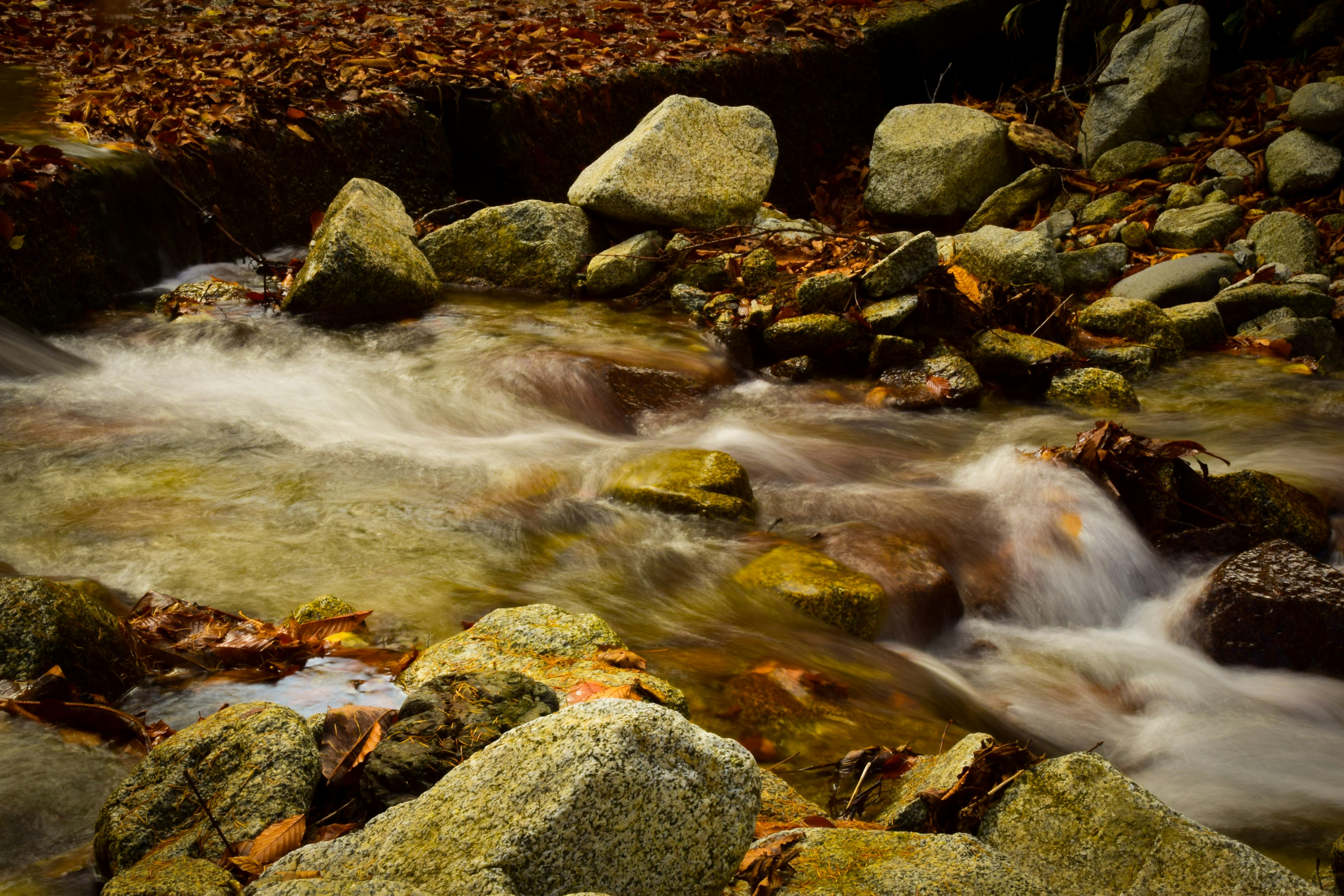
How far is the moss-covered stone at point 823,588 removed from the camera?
3969 mm

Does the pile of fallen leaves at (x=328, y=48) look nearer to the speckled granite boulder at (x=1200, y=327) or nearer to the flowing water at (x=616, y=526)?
the flowing water at (x=616, y=526)

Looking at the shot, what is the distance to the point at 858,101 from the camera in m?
11.2

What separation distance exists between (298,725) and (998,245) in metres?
6.73

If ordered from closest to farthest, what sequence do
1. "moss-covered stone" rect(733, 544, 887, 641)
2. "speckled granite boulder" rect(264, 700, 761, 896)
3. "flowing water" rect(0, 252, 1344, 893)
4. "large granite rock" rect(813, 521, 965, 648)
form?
"speckled granite boulder" rect(264, 700, 761, 896) < "flowing water" rect(0, 252, 1344, 893) < "moss-covered stone" rect(733, 544, 887, 641) < "large granite rock" rect(813, 521, 965, 648)

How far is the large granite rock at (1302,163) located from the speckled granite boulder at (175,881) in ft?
32.3

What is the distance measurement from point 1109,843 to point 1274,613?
251 cm

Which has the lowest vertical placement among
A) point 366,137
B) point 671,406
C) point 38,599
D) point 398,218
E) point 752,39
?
point 671,406

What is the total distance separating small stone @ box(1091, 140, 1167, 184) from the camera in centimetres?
975

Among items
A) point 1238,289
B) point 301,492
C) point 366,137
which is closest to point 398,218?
point 366,137

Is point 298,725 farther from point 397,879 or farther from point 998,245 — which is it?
point 998,245

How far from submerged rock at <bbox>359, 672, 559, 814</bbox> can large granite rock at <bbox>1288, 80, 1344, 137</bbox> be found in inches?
369

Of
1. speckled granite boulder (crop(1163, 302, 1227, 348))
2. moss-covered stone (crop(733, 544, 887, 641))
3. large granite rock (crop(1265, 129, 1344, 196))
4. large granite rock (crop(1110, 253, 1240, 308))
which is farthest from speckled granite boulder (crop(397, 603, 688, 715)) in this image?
large granite rock (crop(1265, 129, 1344, 196))

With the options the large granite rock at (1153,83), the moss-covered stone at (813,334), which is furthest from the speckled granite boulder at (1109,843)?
the large granite rock at (1153,83)

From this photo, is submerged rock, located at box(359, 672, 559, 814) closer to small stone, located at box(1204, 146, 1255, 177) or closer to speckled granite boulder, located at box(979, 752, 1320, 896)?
speckled granite boulder, located at box(979, 752, 1320, 896)
